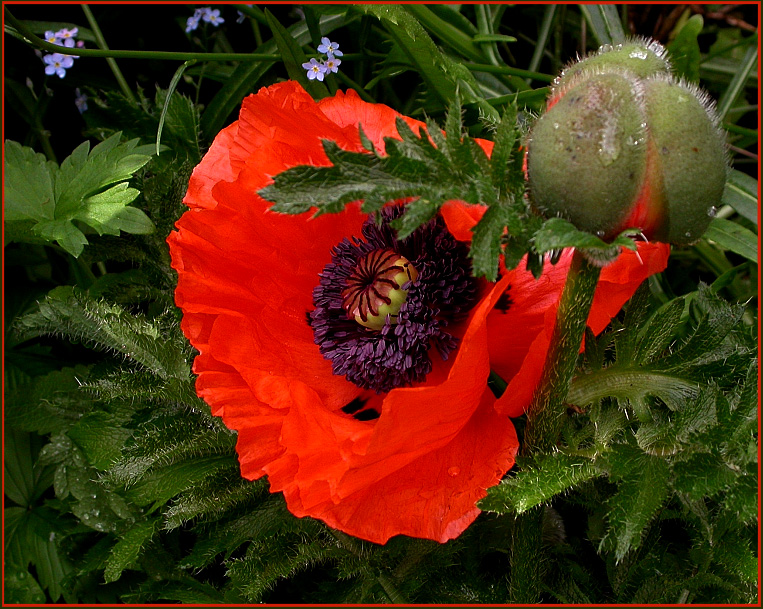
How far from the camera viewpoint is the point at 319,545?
4.58 feet

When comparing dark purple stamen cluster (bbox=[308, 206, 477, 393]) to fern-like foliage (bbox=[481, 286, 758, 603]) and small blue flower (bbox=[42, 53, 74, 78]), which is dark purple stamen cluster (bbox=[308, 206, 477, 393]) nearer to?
fern-like foliage (bbox=[481, 286, 758, 603])

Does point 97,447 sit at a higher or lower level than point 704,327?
lower

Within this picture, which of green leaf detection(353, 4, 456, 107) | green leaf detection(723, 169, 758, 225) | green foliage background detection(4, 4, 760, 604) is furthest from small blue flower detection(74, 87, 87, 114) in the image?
green leaf detection(723, 169, 758, 225)

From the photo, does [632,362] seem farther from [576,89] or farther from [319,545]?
[319,545]

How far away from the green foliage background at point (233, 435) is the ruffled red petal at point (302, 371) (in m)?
0.12

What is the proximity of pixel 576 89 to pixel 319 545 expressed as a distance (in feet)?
3.08

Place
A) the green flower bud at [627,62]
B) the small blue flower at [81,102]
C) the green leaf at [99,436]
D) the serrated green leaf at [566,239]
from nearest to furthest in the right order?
the serrated green leaf at [566,239] → the green flower bud at [627,62] → the green leaf at [99,436] → the small blue flower at [81,102]

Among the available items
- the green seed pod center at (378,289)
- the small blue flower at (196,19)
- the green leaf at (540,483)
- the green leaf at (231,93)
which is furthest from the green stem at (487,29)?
the green leaf at (540,483)

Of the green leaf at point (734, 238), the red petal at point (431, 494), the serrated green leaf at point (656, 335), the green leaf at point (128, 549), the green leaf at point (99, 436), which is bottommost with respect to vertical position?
the green leaf at point (128, 549)

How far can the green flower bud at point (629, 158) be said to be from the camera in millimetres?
843

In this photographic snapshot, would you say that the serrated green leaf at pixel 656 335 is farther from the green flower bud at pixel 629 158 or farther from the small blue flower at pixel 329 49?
the small blue flower at pixel 329 49

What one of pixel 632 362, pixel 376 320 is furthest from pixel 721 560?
pixel 376 320

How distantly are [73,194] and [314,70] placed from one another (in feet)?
1.96

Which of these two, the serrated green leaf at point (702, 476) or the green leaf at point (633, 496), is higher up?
the serrated green leaf at point (702, 476)
